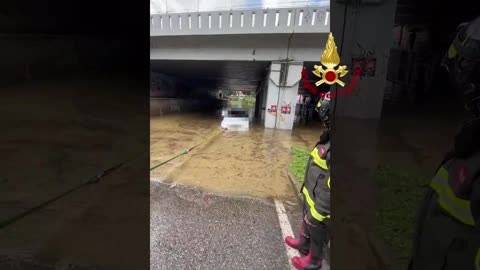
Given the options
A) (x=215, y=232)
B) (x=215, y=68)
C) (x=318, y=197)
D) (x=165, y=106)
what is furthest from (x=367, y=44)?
(x=165, y=106)

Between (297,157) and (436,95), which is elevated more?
(436,95)

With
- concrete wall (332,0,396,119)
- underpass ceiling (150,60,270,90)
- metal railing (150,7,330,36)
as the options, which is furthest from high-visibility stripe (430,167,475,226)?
underpass ceiling (150,60,270,90)

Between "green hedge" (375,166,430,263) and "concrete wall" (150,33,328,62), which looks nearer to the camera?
"green hedge" (375,166,430,263)

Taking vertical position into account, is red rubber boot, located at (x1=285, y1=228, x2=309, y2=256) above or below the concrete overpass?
below

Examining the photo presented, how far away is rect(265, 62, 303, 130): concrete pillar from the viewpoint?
37.2 ft

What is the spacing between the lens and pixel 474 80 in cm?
62

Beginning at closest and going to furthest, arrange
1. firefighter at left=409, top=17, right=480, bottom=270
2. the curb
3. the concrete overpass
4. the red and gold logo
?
firefighter at left=409, top=17, right=480, bottom=270
the red and gold logo
the curb
the concrete overpass

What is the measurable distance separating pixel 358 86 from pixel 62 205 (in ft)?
5.34

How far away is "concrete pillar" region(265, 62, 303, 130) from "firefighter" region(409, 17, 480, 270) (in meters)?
11.0

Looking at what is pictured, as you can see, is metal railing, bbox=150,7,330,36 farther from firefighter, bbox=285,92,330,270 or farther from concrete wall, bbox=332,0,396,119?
concrete wall, bbox=332,0,396,119

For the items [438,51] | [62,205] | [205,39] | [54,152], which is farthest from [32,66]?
[205,39]

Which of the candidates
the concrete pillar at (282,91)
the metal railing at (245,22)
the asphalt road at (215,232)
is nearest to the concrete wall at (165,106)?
the metal railing at (245,22)

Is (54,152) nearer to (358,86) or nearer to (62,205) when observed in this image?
(62,205)

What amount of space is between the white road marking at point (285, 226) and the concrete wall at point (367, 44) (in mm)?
2078
